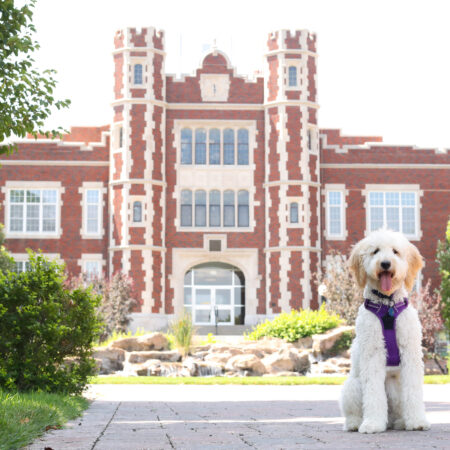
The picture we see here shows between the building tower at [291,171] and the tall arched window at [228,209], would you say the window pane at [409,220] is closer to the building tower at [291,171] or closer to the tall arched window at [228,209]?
the building tower at [291,171]

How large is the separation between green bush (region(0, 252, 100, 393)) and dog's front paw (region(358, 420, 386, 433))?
15.7ft

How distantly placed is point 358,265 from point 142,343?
17225 mm

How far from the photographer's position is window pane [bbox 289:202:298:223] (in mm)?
31562

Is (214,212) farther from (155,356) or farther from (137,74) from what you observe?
(155,356)

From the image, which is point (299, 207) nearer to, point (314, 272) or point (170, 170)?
point (314, 272)

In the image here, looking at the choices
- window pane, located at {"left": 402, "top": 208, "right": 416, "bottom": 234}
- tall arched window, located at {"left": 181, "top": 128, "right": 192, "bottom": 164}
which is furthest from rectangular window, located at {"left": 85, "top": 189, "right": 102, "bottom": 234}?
window pane, located at {"left": 402, "top": 208, "right": 416, "bottom": 234}

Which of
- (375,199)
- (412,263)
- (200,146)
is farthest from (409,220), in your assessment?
(412,263)

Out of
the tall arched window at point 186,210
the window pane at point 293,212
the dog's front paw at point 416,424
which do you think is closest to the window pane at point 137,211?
the tall arched window at point 186,210

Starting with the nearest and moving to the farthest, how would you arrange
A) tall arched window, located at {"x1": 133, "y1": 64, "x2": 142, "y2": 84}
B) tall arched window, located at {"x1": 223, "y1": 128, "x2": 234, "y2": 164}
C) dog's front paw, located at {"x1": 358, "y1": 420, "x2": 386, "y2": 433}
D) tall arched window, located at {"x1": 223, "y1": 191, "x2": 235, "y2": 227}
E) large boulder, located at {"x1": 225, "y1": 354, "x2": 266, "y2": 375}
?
1. dog's front paw, located at {"x1": 358, "y1": 420, "x2": 386, "y2": 433}
2. large boulder, located at {"x1": 225, "y1": 354, "x2": 266, "y2": 375}
3. tall arched window, located at {"x1": 133, "y1": 64, "x2": 142, "y2": 84}
4. tall arched window, located at {"x1": 223, "y1": 191, "x2": 235, "y2": 227}
5. tall arched window, located at {"x1": 223, "y1": 128, "x2": 234, "y2": 164}

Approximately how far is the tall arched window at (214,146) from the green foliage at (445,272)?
9.21m

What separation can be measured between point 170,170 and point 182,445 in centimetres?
2740

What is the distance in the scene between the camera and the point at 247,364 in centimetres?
1997

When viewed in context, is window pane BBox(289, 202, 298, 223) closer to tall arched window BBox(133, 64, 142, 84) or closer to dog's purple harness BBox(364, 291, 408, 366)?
tall arched window BBox(133, 64, 142, 84)

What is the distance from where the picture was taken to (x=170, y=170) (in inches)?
1272
